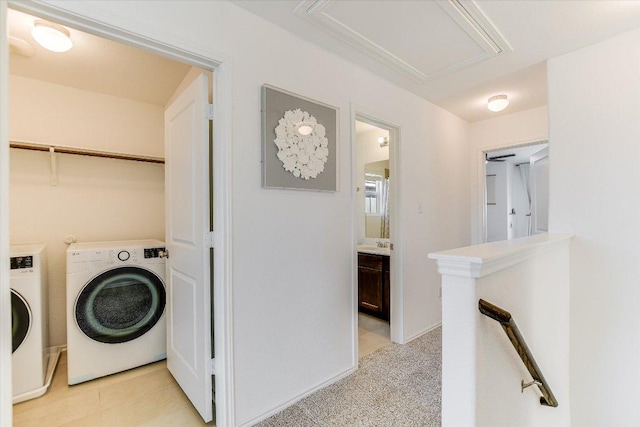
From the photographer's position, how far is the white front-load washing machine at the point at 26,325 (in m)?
1.91

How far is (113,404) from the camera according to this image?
75.2 inches

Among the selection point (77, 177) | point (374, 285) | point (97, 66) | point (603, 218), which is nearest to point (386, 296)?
point (374, 285)

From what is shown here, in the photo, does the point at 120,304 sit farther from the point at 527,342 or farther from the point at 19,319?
the point at 527,342

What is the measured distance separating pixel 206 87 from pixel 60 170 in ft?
6.56

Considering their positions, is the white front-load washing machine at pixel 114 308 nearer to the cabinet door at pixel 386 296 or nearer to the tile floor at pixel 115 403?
the tile floor at pixel 115 403

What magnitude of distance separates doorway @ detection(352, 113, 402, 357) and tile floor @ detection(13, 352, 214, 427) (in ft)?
4.67

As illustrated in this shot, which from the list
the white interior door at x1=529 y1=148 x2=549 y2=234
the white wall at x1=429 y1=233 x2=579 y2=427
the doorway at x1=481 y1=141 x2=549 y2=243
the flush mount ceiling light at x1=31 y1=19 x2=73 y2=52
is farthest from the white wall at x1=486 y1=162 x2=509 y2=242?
the flush mount ceiling light at x1=31 y1=19 x2=73 y2=52

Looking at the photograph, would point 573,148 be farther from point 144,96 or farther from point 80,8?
point 144,96

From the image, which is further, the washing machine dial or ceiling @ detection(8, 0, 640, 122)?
the washing machine dial

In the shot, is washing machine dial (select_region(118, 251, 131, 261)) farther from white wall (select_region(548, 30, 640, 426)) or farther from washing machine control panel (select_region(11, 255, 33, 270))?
white wall (select_region(548, 30, 640, 426))

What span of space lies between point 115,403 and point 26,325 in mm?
803

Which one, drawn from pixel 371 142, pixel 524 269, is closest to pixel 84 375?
pixel 524 269

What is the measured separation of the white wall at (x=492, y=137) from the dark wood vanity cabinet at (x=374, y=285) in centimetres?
143

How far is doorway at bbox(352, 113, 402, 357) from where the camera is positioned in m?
2.80
